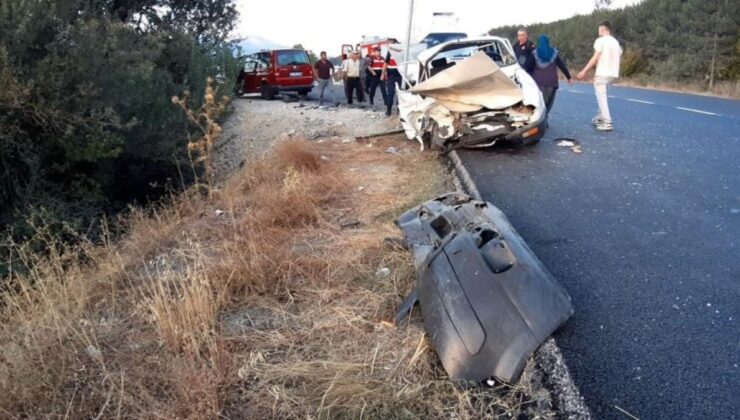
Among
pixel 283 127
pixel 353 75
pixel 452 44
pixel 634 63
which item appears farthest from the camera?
pixel 634 63

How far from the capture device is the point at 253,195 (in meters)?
6.34

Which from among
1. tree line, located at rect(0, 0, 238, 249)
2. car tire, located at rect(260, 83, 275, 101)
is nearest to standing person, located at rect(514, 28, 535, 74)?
tree line, located at rect(0, 0, 238, 249)

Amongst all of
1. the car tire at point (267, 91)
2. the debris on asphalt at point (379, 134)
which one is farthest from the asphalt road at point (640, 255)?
the car tire at point (267, 91)

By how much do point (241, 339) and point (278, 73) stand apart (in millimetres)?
17919

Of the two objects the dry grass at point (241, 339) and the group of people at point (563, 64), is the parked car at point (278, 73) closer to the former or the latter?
the group of people at point (563, 64)

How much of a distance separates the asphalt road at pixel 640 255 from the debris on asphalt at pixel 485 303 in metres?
0.33

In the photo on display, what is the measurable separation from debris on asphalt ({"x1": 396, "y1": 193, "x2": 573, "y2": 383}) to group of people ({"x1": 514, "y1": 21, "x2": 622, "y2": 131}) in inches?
274

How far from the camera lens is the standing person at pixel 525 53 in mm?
9664

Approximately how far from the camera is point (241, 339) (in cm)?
295

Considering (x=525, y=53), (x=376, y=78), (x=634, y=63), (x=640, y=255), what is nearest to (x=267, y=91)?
(x=376, y=78)

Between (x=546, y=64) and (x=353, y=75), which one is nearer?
(x=546, y=64)

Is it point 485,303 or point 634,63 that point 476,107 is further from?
point 634,63

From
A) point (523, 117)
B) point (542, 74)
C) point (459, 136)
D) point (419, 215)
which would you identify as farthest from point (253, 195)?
point (542, 74)

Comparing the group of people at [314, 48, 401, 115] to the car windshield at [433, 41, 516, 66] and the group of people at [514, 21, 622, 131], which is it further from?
the group of people at [514, 21, 622, 131]
